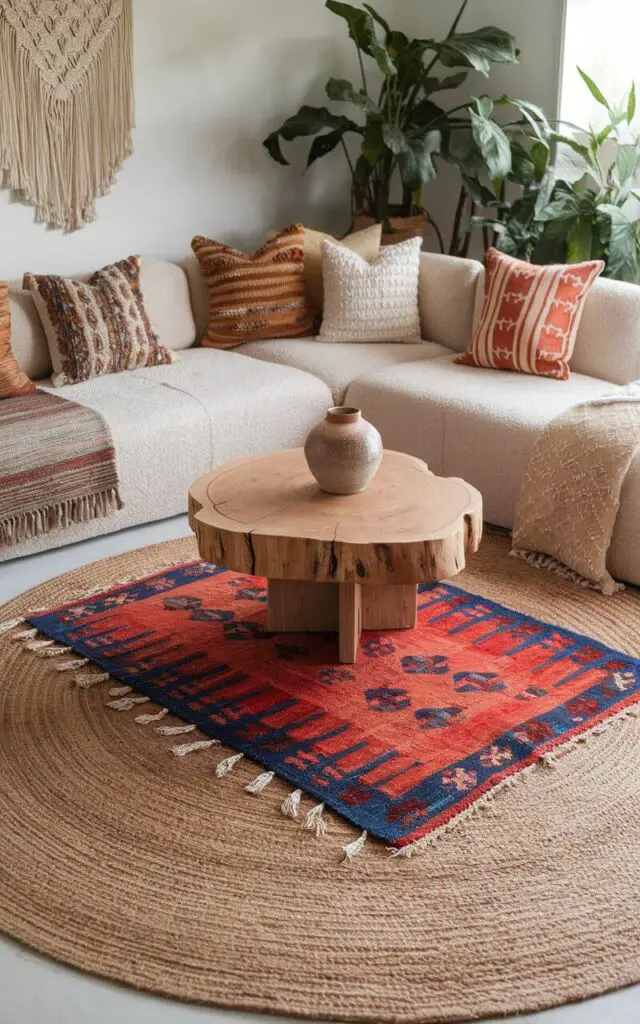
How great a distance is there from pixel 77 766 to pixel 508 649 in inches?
42.3

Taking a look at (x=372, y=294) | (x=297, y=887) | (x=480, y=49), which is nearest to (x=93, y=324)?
(x=372, y=294)

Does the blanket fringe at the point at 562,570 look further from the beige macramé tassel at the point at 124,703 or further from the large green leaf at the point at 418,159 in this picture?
the large green leaf at the point at 418,159

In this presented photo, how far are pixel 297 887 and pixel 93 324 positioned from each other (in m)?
2.31

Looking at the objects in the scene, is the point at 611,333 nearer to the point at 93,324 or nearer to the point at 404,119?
the point at 404,119

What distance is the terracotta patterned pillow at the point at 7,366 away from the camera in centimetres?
355

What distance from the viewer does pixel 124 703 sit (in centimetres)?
257

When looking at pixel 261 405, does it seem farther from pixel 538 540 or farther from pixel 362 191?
pixel 362 191

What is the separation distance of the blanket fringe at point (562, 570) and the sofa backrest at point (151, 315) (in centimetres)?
154

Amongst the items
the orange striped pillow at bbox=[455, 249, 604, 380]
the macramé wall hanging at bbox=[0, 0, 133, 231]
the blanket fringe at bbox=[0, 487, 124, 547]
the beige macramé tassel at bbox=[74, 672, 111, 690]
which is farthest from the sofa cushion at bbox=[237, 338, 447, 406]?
the beige macramé tassel at bbox=[74, 672, 111, 690]

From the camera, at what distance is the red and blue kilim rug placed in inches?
89.5

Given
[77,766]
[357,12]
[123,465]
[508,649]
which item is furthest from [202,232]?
[77,766]

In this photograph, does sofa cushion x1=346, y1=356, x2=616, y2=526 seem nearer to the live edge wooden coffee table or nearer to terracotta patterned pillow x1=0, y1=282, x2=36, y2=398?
the live edge wooden coffee table

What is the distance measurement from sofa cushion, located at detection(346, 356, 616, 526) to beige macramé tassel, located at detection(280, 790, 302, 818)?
151cm

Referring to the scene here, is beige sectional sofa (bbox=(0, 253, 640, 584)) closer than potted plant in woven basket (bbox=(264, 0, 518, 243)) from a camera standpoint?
Yes
